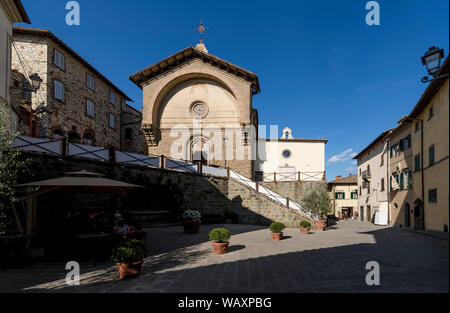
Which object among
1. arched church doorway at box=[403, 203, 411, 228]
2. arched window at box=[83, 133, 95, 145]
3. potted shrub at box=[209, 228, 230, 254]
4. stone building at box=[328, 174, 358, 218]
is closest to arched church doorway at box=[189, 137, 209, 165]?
arched window at box=[83, 133, 95, 145]

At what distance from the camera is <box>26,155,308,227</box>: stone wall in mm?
12961

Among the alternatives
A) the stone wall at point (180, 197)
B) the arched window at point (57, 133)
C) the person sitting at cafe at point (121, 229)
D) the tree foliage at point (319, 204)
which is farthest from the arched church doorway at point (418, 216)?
the arched window at point (57, 133)

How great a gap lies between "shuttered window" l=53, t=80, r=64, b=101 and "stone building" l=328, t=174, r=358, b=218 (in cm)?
3544

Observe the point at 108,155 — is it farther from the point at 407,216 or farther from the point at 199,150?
the point at 407,216

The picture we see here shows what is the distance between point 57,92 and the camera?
791 inches

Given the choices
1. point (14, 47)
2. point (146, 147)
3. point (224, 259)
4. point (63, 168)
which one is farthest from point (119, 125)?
point (224, 259)

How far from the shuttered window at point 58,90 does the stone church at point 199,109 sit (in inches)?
239

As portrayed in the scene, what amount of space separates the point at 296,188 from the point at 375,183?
934cm

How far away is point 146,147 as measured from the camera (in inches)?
919

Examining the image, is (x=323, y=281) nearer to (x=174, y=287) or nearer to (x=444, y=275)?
(x=174, y=287)

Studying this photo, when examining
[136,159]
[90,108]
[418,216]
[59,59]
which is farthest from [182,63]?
[418,216]

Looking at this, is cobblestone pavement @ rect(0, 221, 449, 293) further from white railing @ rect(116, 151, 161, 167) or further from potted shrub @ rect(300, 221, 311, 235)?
white railing @ rect(116, 151, 161, 167)

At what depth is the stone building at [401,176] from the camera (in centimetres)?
1844

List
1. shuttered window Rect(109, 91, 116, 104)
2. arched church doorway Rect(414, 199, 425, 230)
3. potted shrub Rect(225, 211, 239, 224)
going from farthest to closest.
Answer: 1. shuttered window Rect(109, 91, 116, 104)
2. potted shrub Rect(225, 211, 239, 224)
3. arched church doorway Rect(414, 199, 425, 230)
